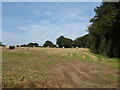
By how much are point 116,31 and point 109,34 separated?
1477 mm

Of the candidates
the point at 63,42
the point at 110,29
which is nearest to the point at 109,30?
the point at 110,29

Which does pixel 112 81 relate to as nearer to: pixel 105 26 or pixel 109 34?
pixel 105 26

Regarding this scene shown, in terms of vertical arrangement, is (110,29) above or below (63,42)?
below

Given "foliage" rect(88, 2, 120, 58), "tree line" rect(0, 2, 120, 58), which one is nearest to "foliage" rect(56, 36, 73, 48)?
"tree line" rect(0, 2, 120, 58)

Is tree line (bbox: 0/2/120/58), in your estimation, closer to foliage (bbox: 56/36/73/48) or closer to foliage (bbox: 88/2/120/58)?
foliage (bbox: 88/2/120/58)

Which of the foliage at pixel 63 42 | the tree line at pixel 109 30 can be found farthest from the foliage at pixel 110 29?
the foliage at pixel 63 42

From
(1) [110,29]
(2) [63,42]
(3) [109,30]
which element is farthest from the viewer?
(2) [63,42]

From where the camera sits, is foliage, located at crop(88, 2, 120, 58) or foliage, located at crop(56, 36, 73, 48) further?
foliage, located at crop(56, 36, 73, 48)

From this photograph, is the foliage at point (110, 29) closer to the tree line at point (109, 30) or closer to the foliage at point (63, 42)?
the tree line at point (109, 30)

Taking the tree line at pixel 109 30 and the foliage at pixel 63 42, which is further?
the foliage at pixel 63 42

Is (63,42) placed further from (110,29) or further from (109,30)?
(110,29)

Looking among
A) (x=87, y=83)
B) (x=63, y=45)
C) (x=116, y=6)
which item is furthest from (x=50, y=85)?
(x=63, y=45)

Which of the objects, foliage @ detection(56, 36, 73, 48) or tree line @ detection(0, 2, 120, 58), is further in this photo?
foliage @ detection(56, 36, 73, 48)

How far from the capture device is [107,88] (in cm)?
Result: 818
